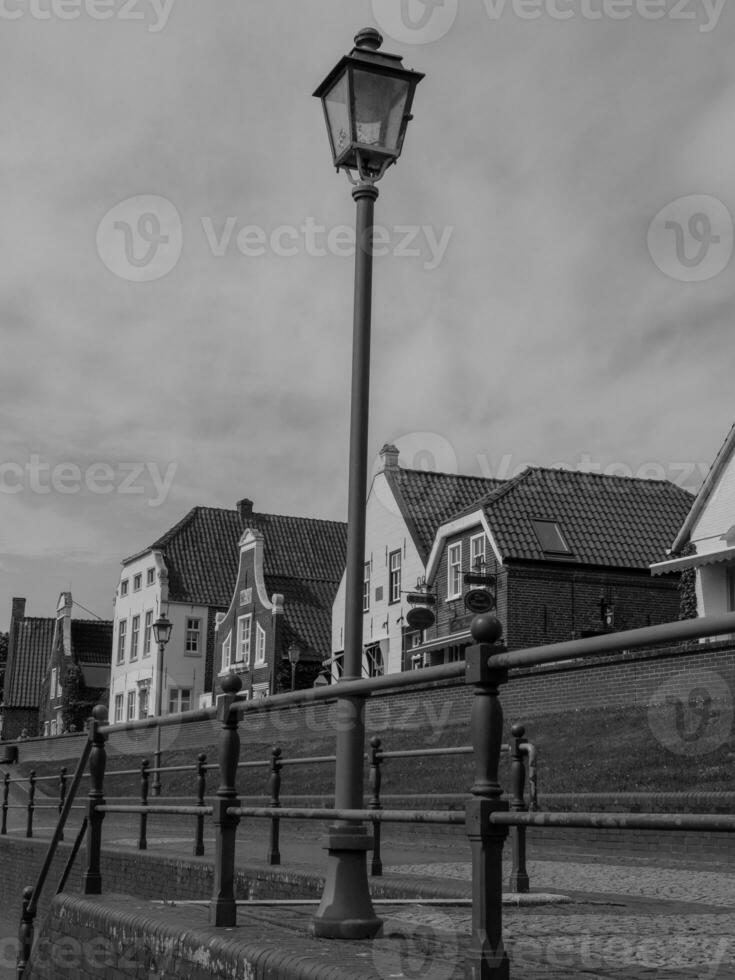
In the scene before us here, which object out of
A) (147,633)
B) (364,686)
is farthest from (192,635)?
(364,686)

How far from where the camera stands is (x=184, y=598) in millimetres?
57594

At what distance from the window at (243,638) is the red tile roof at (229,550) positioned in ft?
9.55

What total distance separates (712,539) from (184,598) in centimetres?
3310

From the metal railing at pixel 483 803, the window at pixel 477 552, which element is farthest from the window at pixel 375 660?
the metal railing at pixel 483 803

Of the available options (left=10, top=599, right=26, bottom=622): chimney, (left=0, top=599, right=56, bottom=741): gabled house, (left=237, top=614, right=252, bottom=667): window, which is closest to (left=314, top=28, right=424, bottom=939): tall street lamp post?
(left=237, top=614, right=252, bottom=667): window

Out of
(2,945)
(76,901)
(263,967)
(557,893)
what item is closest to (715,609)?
(2,945)

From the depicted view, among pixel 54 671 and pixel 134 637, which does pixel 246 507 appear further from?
pixel 54 671

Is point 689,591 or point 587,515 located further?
point 587,515

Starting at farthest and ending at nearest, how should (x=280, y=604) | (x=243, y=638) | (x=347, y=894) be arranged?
(x=243, y=638)
(x=280, y=604)
(x=347, y=894)

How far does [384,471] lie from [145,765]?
29930 mm

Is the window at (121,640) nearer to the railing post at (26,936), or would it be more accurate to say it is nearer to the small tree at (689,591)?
the small tree at (689,591)

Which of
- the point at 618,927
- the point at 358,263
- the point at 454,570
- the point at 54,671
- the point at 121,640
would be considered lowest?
the point at 618,927

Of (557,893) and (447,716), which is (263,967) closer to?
(557,893)

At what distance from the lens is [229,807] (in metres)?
5.80
